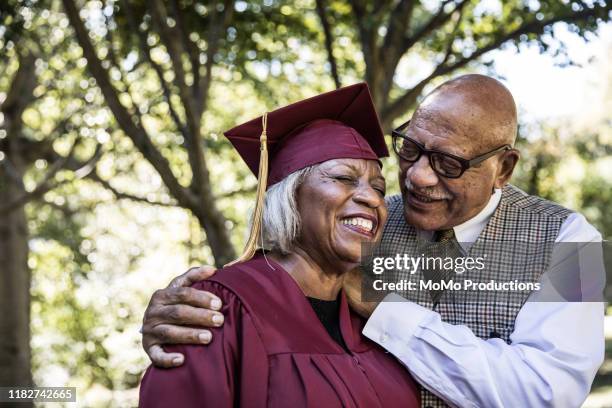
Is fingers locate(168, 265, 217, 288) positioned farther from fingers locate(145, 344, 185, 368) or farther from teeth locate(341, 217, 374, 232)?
teeth locate(341, 217, 374, 232)

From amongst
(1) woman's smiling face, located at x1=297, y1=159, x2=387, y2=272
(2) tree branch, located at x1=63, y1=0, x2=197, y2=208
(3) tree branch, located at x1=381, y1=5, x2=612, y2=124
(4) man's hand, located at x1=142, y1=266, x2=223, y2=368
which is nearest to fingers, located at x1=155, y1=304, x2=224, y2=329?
(4) man's hand, located at x1=142, y1=266, x2=223, y2=368

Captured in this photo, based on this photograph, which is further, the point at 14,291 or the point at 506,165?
Answer: the point at 14,291

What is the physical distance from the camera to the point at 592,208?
59.3 ft

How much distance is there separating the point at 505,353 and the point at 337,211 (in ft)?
2.62

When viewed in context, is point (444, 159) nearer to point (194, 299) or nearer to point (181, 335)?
point (194, 299)

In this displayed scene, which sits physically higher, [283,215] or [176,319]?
[283,215]

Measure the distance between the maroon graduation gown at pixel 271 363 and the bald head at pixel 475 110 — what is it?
86 cm

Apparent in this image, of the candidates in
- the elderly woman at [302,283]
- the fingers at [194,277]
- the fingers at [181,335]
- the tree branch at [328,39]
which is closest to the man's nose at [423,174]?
the elderly woman at [302,283]

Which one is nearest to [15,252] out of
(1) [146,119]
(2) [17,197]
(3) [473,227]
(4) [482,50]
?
(2) [17,197]

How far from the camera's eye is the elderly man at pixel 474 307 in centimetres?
282

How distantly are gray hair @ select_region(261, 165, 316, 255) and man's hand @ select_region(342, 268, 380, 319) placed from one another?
324 millimetres

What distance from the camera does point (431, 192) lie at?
123 inches

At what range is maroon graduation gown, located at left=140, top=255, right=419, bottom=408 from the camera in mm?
2521

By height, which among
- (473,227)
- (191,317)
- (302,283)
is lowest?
(191,317)
